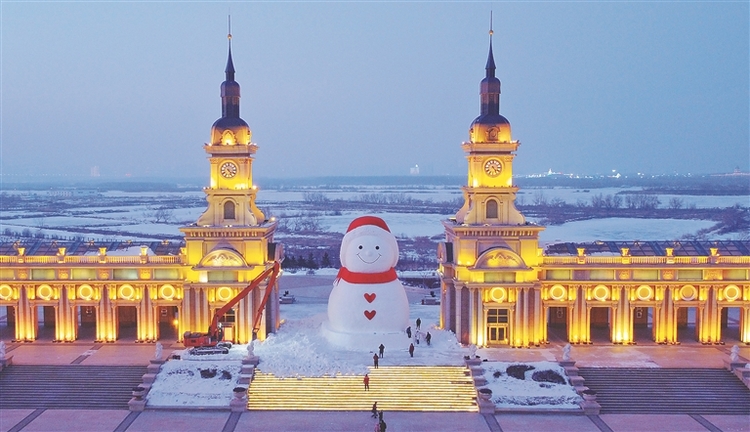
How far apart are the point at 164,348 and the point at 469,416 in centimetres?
1785

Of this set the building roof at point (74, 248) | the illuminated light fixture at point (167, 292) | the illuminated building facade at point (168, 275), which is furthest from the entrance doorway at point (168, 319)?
the building roof at point (74, 248)

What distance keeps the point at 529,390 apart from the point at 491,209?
11403 millimetres

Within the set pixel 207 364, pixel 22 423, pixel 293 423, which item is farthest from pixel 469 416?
pixel 22 423

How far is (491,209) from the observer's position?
1593 inches

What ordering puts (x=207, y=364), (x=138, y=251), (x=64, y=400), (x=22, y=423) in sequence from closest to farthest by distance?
(x=22, y=423) < (x=64, y=400) < (x=207, y=364) < (x=138, y=251)

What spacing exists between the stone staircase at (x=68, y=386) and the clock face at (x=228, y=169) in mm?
11725

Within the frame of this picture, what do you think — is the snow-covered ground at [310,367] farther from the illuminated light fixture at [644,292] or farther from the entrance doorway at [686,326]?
the entrance doorway at [686,326]

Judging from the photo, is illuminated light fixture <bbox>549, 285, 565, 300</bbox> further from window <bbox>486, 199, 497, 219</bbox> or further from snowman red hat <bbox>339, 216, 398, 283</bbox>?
snowman red hat <bbox>339, 216, 398, 283</bbox>

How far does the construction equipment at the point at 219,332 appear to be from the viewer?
3688cm

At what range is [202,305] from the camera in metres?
39.8

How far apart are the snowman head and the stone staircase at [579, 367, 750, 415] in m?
11.4

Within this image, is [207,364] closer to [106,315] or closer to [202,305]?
[202,305]

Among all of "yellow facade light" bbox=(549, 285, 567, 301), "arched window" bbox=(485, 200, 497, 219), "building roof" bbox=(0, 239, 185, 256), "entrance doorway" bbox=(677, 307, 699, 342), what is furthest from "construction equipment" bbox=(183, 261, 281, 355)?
"entrance doorway" bbox=(677, 307, 699, 342)

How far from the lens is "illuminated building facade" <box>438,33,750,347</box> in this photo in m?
39.5
